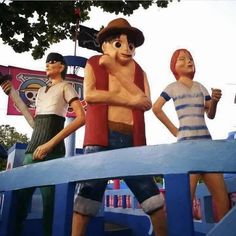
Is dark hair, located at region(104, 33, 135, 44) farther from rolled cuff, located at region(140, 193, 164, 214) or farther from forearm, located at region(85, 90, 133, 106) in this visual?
rolled cuff, located at region(140, 193, 164, 214)

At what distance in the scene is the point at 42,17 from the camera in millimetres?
4070

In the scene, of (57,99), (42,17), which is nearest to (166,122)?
(57,99)

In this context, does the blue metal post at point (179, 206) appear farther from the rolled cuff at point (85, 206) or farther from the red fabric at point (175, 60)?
the red fabric at point (175, 60)

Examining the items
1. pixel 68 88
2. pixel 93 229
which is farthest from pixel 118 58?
pixel 93 229

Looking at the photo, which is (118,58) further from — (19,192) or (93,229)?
(93,229)

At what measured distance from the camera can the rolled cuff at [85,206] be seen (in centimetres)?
157

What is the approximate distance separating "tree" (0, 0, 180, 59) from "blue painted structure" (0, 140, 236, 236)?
2.60 metres

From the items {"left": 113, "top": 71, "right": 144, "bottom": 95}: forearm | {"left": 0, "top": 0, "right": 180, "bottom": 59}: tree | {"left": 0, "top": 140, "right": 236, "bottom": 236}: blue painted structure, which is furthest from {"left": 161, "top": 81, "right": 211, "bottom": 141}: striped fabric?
{"left": 0, "top": 0, "right": 180, "bottom": 59}: tree

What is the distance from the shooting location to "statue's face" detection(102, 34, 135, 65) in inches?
81.9

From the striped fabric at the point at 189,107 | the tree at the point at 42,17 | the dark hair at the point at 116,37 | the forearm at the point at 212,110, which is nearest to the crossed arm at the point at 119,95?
the dark hair at the point at 116,37

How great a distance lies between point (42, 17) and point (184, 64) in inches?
96.8

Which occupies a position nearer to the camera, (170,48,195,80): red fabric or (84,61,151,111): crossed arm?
(84,61,151,111): crossed arm

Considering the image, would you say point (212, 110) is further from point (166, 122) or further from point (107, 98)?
point (107, 98)

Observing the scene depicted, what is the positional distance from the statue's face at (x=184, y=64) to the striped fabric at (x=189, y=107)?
4.1 inches
